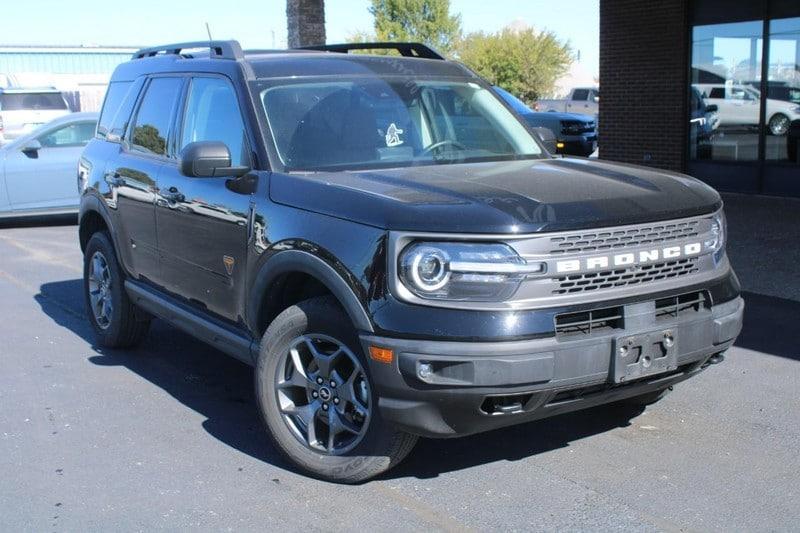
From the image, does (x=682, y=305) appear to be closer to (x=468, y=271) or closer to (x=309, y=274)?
(x=468, y=271)

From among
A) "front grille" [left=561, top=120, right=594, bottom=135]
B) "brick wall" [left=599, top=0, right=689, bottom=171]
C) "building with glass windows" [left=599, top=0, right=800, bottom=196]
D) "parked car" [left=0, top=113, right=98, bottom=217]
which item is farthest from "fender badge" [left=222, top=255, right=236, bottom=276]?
"front grille" [left=561, top=120, right=594, bottom=135]

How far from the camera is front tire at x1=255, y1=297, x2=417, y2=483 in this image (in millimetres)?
4359

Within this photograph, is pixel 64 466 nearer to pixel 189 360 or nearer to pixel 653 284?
pixel 189 360

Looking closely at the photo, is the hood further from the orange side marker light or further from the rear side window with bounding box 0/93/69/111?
the rear side window with bounding box 0/93/69/111

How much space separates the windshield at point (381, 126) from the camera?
513 cm

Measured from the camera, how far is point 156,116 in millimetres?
6355

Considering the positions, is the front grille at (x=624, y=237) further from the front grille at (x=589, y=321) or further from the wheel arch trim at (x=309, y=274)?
the wheel arch trim at (x=309, y=274)

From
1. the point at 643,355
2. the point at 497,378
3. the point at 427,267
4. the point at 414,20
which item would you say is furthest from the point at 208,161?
the point at 414,20

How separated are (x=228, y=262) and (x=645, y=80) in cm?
1066

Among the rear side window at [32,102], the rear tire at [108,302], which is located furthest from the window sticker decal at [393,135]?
the rear side window at [32,102]

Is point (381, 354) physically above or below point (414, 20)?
below

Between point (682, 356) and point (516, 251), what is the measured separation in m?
0.97

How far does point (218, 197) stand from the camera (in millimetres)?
5250

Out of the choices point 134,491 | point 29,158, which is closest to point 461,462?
point 134,491
